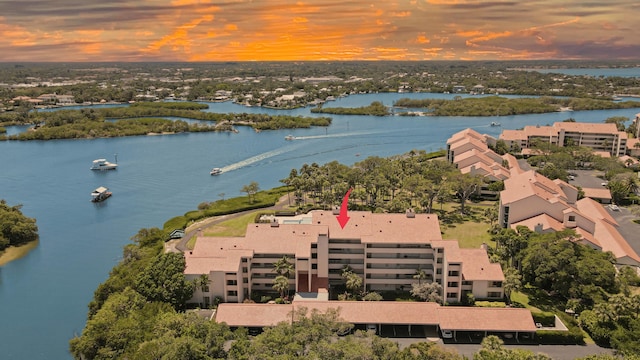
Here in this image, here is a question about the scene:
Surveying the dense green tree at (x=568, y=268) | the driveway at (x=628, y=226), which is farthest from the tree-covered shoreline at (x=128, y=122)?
the dense green tree at (x=568, y=268)

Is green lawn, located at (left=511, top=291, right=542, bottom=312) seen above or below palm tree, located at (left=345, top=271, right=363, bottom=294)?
below

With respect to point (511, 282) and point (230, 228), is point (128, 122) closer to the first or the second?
point (230, 228)

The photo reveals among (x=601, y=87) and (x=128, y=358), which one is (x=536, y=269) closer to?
(x=128, y=358)

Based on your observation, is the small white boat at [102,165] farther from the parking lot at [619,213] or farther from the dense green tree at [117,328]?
the parking lot at [619,213]

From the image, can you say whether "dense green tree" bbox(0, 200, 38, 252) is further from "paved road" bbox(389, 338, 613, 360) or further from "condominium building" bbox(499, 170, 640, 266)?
"condominium building" bbox(499, 170, 640, 266)

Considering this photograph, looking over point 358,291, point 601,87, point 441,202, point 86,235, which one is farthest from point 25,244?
point 601,87

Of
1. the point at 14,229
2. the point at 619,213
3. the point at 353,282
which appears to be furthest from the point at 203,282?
the point at 619,213

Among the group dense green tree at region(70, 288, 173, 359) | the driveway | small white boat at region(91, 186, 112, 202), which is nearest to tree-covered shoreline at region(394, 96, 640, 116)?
the driveway
